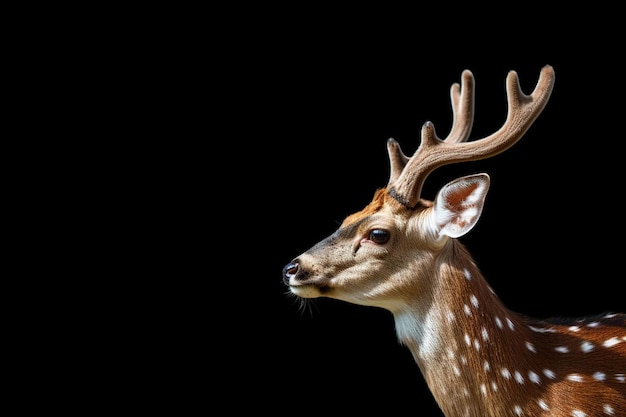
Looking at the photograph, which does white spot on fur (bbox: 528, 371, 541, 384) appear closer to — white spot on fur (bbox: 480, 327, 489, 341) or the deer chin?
white spot on fur (bbox: 480, 327, 489, 341)

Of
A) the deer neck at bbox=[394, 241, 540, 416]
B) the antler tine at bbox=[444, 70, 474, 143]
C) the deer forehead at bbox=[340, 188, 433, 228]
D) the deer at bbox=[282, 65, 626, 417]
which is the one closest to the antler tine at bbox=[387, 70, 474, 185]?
the antler tine at bbox=[444, 70, 474, 143]

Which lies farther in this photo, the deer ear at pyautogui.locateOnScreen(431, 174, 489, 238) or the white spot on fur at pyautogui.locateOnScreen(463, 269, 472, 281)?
the white spot on fur at pyautogui.locateOnScreen(463, 269, 472, 281)

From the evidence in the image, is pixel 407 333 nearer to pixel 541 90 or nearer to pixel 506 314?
pixel 506 314

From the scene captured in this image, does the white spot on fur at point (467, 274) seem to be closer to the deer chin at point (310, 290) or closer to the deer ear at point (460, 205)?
the deer ear at point (460, 205)

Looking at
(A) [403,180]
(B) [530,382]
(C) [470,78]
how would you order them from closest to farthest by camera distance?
(B) [530,382] → (A) [403,180] → (C) [470,78]

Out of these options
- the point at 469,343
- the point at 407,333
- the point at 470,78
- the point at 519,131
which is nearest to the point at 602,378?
the point at 469,343

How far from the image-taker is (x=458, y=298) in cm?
407

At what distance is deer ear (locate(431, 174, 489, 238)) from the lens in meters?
4.01

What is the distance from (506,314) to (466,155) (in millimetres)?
862

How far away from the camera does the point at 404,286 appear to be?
4.14m

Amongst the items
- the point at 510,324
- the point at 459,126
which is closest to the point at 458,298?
the point at 510,324

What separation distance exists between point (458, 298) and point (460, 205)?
47cm

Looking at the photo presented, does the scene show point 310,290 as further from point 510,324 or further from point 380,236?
point 510,324

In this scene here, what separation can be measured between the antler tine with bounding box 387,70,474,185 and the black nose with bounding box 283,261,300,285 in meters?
0.69
